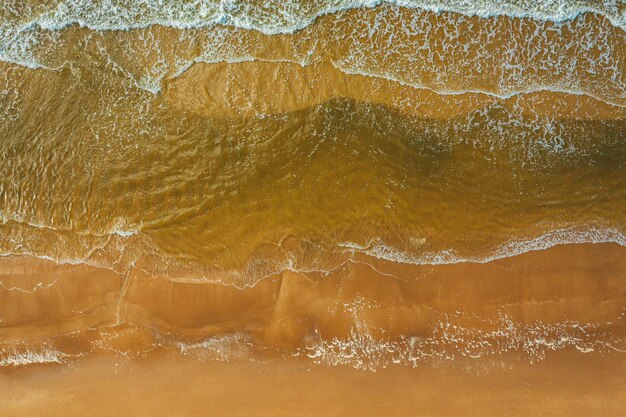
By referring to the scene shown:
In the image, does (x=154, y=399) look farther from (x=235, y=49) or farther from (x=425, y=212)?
(x=235, y=49)

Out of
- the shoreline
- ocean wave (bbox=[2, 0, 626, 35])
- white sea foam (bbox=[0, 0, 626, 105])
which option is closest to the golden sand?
the shoreline

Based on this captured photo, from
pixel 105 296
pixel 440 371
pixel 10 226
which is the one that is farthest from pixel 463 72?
pixel 10 226

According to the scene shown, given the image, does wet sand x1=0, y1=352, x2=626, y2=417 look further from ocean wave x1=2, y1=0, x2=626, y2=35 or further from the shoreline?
ocean wave x1=2, y1=0, x2=626, y2=35

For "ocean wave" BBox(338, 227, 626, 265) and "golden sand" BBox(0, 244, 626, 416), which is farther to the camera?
"ocean wave" BBox(338, 227, 626, 265)

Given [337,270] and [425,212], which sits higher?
[425,212]

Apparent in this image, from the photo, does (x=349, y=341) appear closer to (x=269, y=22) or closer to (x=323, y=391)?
(x=323, y=391)

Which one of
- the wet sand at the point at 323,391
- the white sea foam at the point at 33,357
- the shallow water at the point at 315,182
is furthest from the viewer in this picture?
the white sea foam at the point at 33,357

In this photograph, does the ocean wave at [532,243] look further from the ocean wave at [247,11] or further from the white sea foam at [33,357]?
the white sea foam at [33,357]

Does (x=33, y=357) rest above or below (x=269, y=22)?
below

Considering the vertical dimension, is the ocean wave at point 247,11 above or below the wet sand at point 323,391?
above

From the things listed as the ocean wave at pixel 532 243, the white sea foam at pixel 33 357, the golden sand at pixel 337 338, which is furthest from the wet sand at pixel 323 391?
the ocean wave at pixel 532 243

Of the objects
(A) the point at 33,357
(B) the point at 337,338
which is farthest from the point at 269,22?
(A) the point at 33,357
